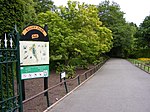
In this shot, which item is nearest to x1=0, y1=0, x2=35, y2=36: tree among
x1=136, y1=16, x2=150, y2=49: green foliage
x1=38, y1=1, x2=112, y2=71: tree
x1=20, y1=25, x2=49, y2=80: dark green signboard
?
x1=20, y1=25, x2=49, y2=80: dark green signboard

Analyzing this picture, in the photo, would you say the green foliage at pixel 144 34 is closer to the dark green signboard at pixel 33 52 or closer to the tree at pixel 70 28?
the tree at pixel 70 28

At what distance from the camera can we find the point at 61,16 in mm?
24609

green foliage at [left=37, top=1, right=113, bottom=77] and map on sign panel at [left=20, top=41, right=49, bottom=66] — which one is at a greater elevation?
green foliage at [left=37, top=1, right=113, bottom=77]

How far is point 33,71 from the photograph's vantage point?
10766mm

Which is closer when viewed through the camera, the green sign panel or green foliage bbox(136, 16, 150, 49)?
the green sign panel

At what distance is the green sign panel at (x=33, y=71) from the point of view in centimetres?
1056

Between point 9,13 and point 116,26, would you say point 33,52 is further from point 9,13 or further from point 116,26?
point 116,26

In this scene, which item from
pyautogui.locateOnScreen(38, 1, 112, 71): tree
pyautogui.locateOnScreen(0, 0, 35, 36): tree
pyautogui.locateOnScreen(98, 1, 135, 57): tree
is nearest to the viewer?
pyautogui.locateOnScreen(0, 0, 35, 36): tree

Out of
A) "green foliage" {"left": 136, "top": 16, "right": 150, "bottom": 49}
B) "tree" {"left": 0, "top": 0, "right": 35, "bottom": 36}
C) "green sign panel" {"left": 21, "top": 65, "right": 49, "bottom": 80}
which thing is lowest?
"green sign panel" {"left": 21, "top": 65, "right": 49, "bottom": 80}

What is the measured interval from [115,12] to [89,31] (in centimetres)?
4631

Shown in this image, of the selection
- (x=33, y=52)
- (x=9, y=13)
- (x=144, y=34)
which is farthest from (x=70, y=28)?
Result: (x=144, y=34)

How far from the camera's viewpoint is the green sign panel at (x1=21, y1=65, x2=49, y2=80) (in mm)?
10562

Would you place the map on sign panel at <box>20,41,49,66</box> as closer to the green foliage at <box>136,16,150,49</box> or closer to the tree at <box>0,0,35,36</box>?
the tree at <box>0,0,35,36</box>

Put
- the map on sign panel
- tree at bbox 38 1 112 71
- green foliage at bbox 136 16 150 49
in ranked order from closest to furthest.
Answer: the map on sign panel → tree at bbox 38 1 112 71 → green foliage at bbox 136 16 150 49
